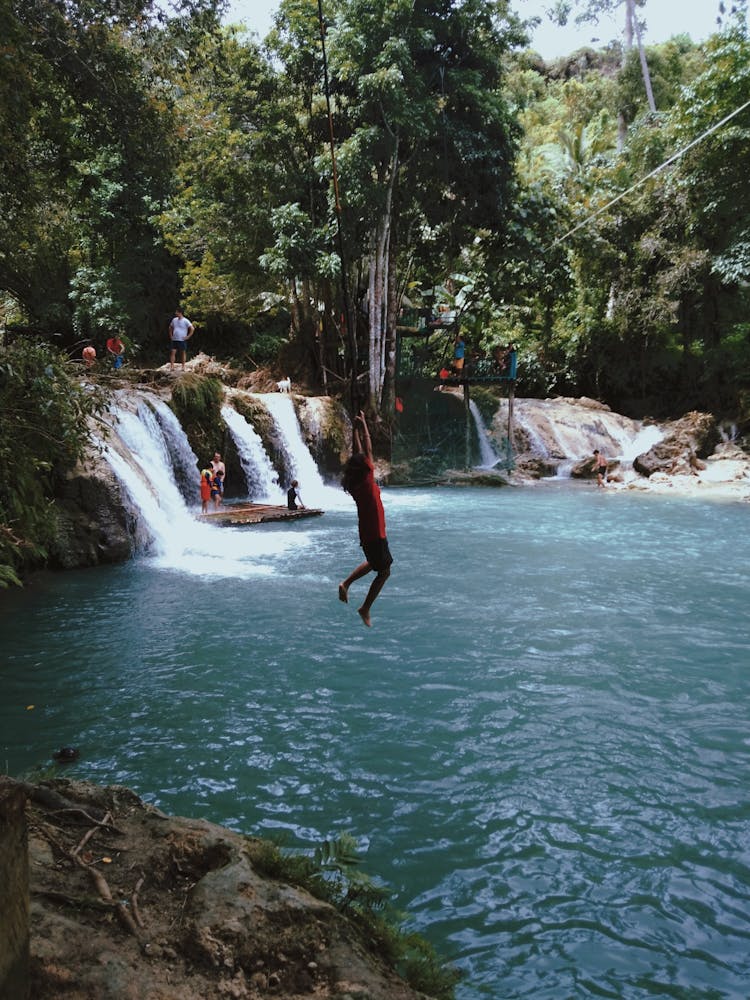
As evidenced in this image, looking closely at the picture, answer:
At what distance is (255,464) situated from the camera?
1945 centimetres

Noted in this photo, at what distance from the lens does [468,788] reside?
5.17m

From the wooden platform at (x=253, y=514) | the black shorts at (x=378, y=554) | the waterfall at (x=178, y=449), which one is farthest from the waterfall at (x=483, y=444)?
the black shorts at (x=378, y=554)

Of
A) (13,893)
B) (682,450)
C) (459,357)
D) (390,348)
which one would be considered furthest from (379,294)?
(13,893)

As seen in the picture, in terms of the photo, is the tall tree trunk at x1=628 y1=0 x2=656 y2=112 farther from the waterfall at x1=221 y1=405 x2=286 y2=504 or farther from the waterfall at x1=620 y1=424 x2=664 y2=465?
the waterfall at x1=221 y1=405 x2=286 y2=504

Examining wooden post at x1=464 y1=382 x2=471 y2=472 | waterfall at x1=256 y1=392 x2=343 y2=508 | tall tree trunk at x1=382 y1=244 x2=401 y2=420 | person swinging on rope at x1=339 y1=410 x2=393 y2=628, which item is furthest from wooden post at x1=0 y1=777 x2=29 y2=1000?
wooden post at x1=464 y1=382 x2=471 y2=472

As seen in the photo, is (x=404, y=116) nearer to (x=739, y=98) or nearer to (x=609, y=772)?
(x=739, y=98)

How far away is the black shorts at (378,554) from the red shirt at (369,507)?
0.03m

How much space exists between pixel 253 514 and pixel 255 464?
3.91 m

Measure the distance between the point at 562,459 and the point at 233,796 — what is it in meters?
22.3

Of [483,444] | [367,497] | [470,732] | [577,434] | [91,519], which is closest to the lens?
[367,497]

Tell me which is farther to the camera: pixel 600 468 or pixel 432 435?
pixel 432 435

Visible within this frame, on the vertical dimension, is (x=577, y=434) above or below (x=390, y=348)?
below

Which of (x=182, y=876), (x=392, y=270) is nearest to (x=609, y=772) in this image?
(x=182, y=876)

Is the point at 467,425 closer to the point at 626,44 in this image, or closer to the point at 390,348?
the point at 390,348
